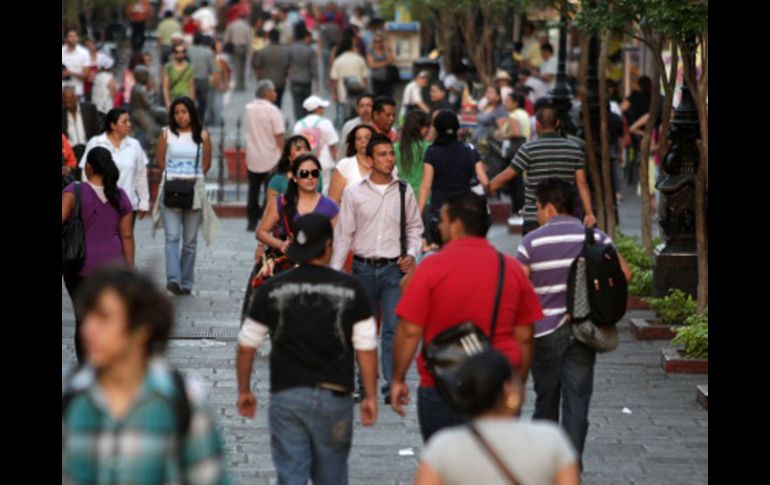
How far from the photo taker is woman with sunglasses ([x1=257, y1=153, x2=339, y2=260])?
11.7 meters

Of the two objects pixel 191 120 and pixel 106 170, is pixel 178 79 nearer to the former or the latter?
pixel 191 120

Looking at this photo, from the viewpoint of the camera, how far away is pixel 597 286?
369 inches

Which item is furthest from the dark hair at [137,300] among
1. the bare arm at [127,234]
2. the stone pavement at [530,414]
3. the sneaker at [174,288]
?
the sneaker at [174,288]

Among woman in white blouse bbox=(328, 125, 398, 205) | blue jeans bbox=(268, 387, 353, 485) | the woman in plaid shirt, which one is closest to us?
the woman in plaid shirt

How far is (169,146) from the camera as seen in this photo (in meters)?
16.0

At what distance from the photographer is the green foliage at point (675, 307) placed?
15.1m

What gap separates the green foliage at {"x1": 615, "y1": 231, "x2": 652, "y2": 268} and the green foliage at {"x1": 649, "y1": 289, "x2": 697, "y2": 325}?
2.17m

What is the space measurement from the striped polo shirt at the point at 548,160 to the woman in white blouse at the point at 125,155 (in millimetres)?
3110

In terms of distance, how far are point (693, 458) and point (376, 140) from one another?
2.71 metres

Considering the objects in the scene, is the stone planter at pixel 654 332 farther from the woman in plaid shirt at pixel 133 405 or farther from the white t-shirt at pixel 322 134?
the woman in plaid shirt at pixel 133 405

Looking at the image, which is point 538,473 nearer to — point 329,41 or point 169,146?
point 169,146

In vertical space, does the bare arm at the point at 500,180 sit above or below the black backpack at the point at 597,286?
above

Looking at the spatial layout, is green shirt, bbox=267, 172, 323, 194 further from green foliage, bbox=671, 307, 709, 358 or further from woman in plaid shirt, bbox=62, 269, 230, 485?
woman in plaid shirt, bbox=62, 269, 230, 485

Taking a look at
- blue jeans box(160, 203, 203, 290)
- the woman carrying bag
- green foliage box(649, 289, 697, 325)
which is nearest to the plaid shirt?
green foliage box(649, 289, 697, 325)
